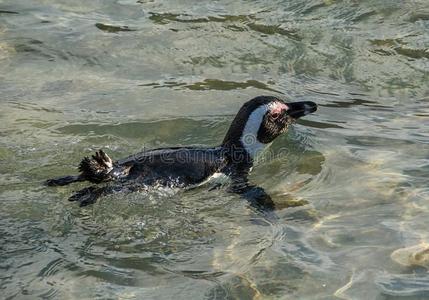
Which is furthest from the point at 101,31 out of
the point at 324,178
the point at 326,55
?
the point at 324,178

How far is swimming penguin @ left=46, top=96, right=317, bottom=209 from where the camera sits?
585cm

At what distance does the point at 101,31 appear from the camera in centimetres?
986

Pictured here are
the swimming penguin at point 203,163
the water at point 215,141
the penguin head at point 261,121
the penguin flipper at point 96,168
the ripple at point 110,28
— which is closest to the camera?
the water at point 215,141

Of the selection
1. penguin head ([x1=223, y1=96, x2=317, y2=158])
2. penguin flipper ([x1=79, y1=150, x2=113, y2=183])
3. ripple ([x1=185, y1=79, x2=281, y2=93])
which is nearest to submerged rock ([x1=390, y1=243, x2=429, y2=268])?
penguin head ([x1=223, y1=96, x2=317, y2=158])

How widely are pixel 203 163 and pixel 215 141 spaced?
3.68 feet

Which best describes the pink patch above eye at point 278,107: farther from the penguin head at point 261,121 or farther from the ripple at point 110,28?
the ripple at point 110,28

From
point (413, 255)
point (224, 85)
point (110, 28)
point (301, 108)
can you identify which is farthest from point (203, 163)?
point (110, 28)

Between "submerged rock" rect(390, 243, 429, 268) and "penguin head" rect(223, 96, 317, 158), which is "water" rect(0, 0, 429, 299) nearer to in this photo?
"submerged rock" rect(390, 243, 429, 268)

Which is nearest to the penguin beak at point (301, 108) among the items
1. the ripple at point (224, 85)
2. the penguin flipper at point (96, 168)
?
the ripple at point (224, 85)

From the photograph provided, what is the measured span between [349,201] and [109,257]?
1.94 metres

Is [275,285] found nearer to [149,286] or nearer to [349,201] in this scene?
[149,286]

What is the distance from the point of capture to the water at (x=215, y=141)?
5121 millimetres

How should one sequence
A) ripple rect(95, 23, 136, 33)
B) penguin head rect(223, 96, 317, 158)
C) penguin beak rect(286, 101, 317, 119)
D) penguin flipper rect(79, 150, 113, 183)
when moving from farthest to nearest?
ripple rect(95, 23, 136, 33)
penguin beak rect(286, 101, 317, 119)
penguin head rect(223, 96, 317, 158)
penguin flipper rect(79, 150, 113, 183)

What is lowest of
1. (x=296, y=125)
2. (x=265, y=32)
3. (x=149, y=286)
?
(x=149, y=286)
